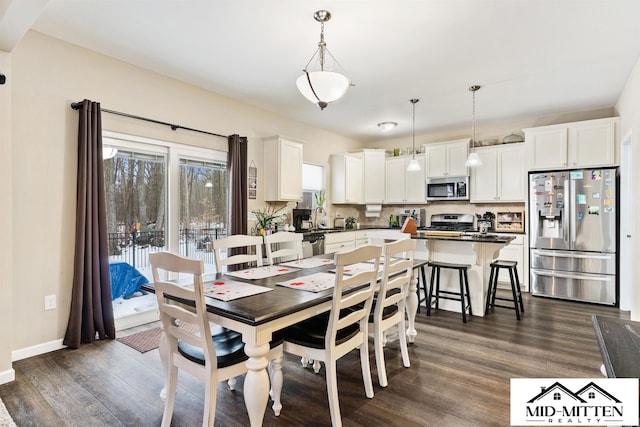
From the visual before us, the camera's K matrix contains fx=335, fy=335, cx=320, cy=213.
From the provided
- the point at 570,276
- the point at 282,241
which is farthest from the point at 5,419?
the point at 570,276

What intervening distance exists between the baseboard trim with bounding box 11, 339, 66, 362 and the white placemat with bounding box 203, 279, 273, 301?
5.82 ft

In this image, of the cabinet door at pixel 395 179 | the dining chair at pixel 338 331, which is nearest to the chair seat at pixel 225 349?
the dining chair at pixel 338 331

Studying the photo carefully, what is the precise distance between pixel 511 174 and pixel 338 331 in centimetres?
454

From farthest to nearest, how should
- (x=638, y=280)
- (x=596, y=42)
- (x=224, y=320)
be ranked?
(x=638, y=280) → (x=596, y=42) → (x=224, y=320)

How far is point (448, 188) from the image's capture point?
19.2 feet

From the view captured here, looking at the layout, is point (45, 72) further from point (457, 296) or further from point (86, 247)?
point (457, 296)

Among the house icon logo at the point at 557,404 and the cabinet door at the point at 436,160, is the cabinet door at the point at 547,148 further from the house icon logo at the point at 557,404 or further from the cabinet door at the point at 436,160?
the house icon logo at the point at 557,404

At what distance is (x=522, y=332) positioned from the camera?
3.30 meters

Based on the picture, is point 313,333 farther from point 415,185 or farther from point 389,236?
point 415,185

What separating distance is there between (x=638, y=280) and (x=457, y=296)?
5.47ft

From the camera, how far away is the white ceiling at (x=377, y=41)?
7.91 feet

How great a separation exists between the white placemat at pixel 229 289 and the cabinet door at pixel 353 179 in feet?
13.7

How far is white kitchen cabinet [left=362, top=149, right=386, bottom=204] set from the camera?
6500 millimetres

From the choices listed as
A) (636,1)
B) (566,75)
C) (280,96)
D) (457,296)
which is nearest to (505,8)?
(636,1)
